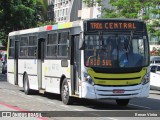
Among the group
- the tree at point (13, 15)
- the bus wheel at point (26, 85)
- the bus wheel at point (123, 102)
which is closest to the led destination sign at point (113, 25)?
the bus wheel at point (123, 102)

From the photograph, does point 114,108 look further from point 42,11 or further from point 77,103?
point 42,11

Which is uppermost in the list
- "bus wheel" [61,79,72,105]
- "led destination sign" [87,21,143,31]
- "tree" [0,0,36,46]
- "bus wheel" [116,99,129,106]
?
"tree" [0,0,36,46]

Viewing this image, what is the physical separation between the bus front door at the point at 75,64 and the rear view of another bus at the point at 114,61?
716 mm

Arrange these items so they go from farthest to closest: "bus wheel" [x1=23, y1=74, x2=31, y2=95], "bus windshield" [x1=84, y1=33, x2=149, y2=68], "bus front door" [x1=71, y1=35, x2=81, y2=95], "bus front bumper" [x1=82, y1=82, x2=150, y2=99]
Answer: "bus wheel" [x1=23, y1=74, x2=31, y2=95] → "bus front door" [x1=71, y1=35, x2=81, y2=95] → "bus windshield" [x1=84, y1=33, x2=149, y2=68] → "bus front bumper" [x1=82, y1=82, x2=150, y2=99]

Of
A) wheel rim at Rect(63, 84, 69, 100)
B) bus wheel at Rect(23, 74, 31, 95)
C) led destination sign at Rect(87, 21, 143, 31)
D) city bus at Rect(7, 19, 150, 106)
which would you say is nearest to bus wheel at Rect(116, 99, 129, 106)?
city bus at Rect(7, 19, 150, 106)

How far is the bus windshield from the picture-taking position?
16078mm

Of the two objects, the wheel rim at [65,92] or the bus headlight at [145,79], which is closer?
the bus headlight at [145,79]

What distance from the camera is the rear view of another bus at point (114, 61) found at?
16.0 m

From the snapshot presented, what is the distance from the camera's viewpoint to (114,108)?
670 inches

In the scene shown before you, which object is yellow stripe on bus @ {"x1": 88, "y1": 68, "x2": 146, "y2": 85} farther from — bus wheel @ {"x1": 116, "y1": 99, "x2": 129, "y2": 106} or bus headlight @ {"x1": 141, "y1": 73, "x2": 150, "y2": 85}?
bus wheel @ {"x1": 116, "y1": 99, "x2": 129, "y2": 106}

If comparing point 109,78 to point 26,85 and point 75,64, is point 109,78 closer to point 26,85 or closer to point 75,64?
point 75,64

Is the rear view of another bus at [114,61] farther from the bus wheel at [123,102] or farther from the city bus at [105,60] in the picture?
the bus wheel at [123,102]

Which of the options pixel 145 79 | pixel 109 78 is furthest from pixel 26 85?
pixel 145 79

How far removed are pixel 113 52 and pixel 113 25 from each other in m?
0.93
